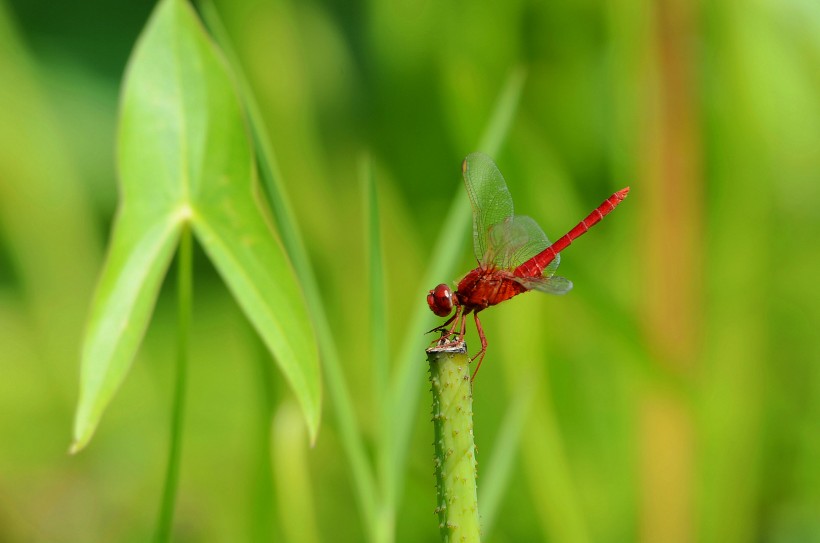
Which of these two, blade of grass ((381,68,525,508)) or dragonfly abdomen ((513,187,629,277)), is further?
dragonfly abdomen ((513,187,629,277))

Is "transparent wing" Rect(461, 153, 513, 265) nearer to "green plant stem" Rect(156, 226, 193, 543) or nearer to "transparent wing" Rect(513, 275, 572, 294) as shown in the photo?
"transparent wing" Rect(513, 275, 572, 294)

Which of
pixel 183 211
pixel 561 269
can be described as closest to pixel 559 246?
pixel 561 269

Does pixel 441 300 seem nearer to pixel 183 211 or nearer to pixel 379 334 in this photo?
pixel 379 334

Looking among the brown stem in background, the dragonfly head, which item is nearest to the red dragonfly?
the dragonfly head

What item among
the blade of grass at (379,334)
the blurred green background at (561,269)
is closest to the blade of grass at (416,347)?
the blade of grass at (379,334)

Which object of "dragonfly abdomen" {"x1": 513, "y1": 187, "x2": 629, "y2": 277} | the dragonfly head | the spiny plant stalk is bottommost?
the spiny plant stalk

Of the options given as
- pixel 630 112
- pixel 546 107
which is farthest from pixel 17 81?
pixel 630 112

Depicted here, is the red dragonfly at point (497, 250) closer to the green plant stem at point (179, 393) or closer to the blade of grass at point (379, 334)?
the blade of grass at point (379, 334)
